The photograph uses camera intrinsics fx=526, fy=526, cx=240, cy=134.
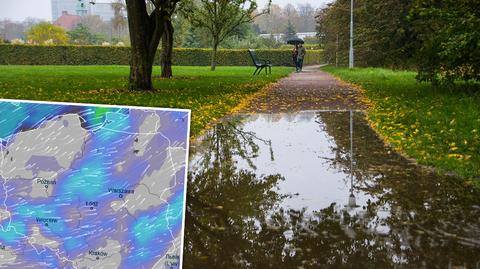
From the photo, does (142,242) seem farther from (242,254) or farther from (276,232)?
(276,232)

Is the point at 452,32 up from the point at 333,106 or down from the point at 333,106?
up

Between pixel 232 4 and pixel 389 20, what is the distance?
9.92 metres

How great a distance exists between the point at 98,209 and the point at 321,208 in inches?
100

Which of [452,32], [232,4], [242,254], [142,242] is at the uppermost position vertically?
[232,4]

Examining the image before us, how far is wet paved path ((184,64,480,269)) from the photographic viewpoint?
11.4ft

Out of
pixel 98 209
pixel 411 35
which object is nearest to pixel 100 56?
pixel 411 35

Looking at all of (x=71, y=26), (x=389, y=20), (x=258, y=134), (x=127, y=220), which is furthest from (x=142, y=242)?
(x=71, y=26)

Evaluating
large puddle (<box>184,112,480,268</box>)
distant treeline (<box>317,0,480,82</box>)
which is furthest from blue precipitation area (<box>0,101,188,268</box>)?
distant treeline (<box>317,0,480,82</box>)

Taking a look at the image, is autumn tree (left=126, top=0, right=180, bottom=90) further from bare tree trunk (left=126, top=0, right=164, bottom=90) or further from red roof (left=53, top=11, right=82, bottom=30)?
red roof (left=53, top=11, right=82, bottom=30)

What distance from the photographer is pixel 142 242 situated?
2.37 metres

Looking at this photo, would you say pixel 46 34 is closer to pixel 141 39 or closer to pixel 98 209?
pixel 141 39

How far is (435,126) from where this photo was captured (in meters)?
8.25

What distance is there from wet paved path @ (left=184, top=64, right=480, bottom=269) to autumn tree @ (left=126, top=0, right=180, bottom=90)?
24.4 ft

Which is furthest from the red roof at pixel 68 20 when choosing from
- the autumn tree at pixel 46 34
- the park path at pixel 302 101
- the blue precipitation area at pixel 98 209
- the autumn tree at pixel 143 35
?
the blue precipitation area at pixel 98 209
